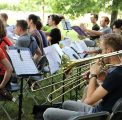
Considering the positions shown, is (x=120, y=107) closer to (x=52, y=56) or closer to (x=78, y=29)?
(x=52, y=56)

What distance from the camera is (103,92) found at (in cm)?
310

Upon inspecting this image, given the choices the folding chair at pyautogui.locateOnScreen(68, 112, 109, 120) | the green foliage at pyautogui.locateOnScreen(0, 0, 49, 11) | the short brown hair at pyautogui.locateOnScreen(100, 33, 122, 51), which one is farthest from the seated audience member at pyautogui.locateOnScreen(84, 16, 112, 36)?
the green foliage at pyautogui.locateOnScreen(0, 0, 49, 11)

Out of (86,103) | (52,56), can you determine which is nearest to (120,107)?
(86,103)

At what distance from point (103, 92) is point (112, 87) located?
0.09 meters

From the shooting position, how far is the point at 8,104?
18.6 feet

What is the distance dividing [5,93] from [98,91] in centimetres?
147

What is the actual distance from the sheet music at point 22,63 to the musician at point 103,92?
0.60m

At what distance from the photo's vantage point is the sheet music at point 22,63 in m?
3.89

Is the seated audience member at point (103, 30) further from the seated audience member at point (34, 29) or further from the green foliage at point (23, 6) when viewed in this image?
the green foliage at point (23, 6)

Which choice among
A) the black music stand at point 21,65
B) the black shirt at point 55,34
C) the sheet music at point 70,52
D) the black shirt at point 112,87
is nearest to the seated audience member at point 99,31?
the black shirt at point 55,34

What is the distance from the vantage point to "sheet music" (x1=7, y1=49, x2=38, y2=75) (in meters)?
3.89

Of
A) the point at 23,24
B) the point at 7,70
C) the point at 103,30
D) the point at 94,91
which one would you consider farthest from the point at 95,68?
the point at 103,30

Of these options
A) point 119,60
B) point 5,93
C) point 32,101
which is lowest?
point 32,101

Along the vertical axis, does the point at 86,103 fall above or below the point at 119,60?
below
